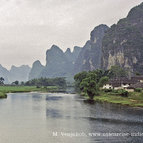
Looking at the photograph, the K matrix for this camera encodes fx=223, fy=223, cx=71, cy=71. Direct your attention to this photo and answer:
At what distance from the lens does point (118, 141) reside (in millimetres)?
27000

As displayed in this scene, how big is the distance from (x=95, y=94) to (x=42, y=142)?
62861 mm

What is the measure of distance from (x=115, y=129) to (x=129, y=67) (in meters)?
172

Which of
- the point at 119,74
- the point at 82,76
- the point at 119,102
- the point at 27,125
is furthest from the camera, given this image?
the point at 119,74

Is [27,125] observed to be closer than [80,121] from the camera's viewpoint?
Yes

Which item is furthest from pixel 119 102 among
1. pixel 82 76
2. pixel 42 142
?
pixel 82 76

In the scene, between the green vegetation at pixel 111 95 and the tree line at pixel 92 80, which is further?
the tree line at pixel 92 80

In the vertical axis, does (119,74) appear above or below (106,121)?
above

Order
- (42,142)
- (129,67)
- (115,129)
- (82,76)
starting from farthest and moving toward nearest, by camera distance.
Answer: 1. (129,67)
2. (82,76)
3. (115,129)
4. (42,142)

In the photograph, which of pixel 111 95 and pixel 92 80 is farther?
pixel 111 95

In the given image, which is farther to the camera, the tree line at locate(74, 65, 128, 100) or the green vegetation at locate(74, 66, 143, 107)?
the tree line at locate(74, 65, 128, 100)

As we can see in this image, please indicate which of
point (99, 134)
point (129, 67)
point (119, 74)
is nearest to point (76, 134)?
point (99, 134)

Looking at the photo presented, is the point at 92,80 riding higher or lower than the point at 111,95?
higher

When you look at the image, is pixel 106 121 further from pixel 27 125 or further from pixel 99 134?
pixel 27 125

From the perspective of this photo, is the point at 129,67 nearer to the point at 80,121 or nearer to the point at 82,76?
the point at 82,76
